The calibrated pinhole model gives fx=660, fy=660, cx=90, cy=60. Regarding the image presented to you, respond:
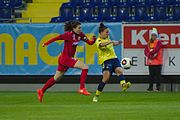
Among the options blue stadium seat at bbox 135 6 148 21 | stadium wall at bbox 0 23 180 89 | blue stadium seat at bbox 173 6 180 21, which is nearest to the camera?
stadium wall at bbox 0 23 180 89

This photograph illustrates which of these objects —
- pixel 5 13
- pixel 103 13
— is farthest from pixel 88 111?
pixel 5 13

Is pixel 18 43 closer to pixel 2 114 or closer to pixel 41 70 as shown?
pixel 41 70

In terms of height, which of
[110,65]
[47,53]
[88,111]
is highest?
[110,65]

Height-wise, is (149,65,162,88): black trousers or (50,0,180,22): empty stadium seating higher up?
(50,0,180,22): empty stadium seating

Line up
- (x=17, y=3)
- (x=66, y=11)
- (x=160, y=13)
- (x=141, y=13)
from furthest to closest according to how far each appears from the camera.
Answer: (x=17, y=3), (x=66, y=11), (x=141, y=13), (x=160, y=13)

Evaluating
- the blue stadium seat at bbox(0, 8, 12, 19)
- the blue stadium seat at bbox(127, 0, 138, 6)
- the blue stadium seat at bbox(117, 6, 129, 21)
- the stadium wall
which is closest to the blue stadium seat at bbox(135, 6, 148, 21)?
the blue stadium seat at bbox(127, 0, 138, 6)

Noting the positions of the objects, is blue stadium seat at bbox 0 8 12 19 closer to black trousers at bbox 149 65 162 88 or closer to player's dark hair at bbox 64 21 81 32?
black trousers at bbox 149 65 162 88

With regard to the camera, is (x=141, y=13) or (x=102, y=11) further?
(x=102, y=11)

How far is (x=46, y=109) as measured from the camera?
1400 cm

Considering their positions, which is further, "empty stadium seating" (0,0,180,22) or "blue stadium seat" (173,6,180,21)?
"empty stadium seating" (0,0,180,22)

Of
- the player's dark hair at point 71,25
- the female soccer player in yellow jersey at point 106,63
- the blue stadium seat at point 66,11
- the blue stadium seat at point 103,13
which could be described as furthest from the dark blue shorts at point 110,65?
the blue stadium seat at point 66,11

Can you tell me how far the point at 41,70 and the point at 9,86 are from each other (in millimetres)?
1314

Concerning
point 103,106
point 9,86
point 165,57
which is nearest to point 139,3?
point 165,57

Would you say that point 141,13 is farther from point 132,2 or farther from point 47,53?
point 47,53
